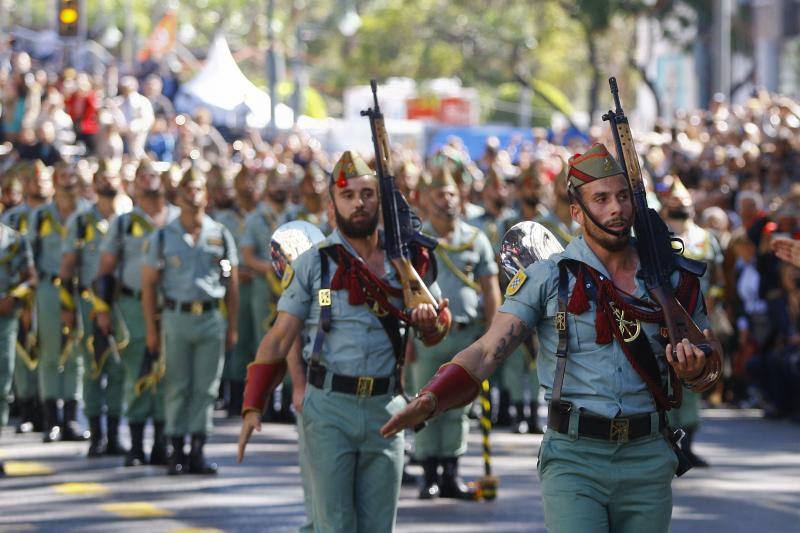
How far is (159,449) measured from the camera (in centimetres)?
1358

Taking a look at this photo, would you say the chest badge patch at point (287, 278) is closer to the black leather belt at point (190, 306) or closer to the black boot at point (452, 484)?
the black boot at point (452, 484)

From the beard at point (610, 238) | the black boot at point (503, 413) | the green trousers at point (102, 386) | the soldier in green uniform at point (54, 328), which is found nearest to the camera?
the beard at point (610, 238)

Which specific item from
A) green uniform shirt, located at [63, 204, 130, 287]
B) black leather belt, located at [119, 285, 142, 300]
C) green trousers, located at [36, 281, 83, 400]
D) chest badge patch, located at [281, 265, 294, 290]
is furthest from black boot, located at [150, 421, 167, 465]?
chest badge patch, located at [281, 265, 294, 290]

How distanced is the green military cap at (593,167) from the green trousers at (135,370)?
732 centimetres

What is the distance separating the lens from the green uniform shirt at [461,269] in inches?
489

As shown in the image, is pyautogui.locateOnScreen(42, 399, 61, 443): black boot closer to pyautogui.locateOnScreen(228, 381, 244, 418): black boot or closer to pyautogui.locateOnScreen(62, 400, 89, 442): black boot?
pyautogui.locateOnScreen(62, 400, 89, 442): black boot

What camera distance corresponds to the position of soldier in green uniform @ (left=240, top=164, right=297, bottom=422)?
1598cm

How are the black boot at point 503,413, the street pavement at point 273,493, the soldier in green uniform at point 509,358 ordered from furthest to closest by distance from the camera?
1. the black boot at point 503,413
2. the soldier in green uniform at point 509,358
3. the street pavement at point 273,493

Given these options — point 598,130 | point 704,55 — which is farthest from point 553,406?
point 704,55

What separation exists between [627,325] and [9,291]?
25.1ft

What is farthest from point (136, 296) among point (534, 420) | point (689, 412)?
point (689, 412)

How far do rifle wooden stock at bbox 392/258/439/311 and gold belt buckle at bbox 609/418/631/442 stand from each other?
1.93 metres

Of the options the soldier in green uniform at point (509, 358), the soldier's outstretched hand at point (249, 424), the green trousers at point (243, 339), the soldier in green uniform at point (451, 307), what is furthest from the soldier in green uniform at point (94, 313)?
the soldier's outstretched hand at point (249, 424)

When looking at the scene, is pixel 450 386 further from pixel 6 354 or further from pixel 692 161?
pixel 692 161
